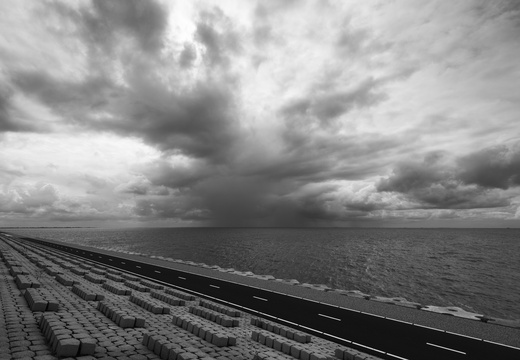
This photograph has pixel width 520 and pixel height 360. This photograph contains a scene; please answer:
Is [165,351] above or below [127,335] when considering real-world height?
above

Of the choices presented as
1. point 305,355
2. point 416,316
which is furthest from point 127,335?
point 416,316

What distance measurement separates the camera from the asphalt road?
16.3 m

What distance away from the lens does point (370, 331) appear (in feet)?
63.8

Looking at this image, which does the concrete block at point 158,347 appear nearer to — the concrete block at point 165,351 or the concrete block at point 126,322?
the concrete block at point 165,351

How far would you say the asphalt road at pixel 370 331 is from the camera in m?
16.3

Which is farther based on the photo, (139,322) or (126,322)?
(139,322)

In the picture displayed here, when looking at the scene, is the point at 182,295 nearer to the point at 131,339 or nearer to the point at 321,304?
the point at 321,304

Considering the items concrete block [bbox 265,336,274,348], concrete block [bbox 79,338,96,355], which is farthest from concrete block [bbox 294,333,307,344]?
concrete block [bbox 79,338,96,355]

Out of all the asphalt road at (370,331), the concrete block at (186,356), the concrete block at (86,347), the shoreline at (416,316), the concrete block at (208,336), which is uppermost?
the concrete block at (86,347)

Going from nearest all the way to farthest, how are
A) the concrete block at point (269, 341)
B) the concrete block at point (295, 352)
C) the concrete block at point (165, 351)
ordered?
the concrete block at point (165, 351) → the concrete block at point (295, 352) → the concrete block at point (269, 341)

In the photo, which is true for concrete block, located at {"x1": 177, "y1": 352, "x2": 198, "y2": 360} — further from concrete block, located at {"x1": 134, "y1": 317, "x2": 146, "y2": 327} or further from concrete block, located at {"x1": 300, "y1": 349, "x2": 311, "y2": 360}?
concrete block, located at {"x1": 134, "y1": 317, "x2": 146, "y2": 327}

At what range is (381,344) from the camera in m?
17.2

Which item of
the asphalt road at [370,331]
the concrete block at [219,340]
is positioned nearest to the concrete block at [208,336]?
the concrete block at [219,340]

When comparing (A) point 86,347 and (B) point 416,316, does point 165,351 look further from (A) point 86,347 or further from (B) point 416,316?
(B) point 416,316
